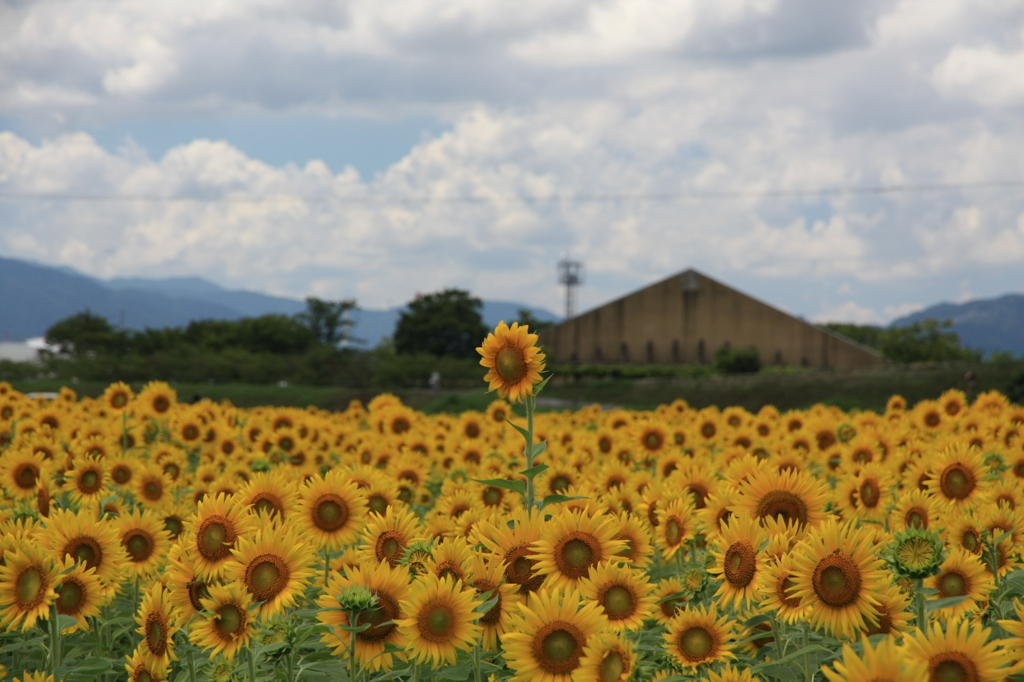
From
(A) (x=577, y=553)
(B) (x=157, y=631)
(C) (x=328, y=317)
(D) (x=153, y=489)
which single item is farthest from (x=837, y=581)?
(C) (x=328, y=317)

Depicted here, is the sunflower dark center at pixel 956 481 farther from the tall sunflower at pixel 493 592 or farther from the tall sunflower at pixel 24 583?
the tall sunflower at pixel 24 583

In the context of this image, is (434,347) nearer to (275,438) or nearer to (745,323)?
(745,323)

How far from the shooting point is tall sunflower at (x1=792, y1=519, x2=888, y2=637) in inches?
121

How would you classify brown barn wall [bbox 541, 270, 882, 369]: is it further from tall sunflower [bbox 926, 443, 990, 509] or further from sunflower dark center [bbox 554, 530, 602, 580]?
sunflower dark center [bbox 554, 530, 602, 580]

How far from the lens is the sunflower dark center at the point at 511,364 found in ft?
12.5

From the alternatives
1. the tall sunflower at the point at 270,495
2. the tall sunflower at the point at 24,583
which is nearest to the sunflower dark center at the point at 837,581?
the tall sunflower at the point at 270,495

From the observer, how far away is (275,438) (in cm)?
1006

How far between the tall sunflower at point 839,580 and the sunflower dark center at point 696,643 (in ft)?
1.38

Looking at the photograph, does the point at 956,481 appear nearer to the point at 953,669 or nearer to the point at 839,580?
the point at 839,580

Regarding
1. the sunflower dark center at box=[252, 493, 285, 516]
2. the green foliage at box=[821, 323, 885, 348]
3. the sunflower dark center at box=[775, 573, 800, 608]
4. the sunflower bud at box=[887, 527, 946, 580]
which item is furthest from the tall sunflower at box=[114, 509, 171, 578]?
the green foliage at box=[821, 323, 885, 348]

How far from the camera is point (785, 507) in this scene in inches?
160

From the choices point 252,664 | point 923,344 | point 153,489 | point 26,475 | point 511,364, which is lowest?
point 252,664

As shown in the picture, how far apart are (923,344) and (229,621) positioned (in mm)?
85416

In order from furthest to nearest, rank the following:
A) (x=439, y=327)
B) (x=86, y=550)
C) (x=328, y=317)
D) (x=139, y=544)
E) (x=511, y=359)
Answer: (x=328, y=317)
(x=439, y=327)
(x=139, y=544)
(x=86, y=550)
(x=511, y=359)
